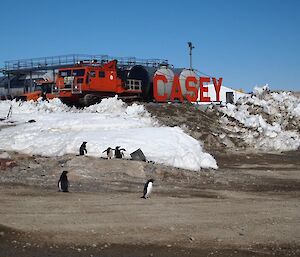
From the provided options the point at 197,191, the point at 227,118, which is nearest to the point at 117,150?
the point at 197,191

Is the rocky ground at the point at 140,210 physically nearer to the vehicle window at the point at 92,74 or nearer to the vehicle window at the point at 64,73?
the vehicle window at the point at 92,74

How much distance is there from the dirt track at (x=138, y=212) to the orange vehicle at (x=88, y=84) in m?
14.1

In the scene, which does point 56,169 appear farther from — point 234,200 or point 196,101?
point 196,101

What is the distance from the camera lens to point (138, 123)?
26.1 meters

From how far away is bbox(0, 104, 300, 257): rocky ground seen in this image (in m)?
9.84

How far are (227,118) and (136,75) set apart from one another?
24.2ft

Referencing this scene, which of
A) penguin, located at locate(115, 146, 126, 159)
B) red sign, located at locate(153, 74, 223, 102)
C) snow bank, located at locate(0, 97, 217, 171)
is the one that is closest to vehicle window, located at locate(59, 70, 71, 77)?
red sign, located at locate(153, 74, 223, 102)

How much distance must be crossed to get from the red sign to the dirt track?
57.4ft

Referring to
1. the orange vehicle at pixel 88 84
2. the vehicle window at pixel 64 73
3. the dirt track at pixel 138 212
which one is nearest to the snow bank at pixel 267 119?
the orange vehicle at pixel 88 84

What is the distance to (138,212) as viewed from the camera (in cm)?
1243

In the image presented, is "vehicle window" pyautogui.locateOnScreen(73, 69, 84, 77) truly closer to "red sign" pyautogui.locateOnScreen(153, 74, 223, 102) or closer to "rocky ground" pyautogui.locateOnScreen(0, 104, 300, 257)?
"red sign" pyautogui.locateOnScreen(153, 74, 223, 102)

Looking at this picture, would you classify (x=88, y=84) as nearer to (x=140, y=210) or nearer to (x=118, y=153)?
(x=118, y=153)

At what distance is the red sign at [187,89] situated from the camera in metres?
37.6

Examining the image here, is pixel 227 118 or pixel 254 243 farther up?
pixel 227 118
